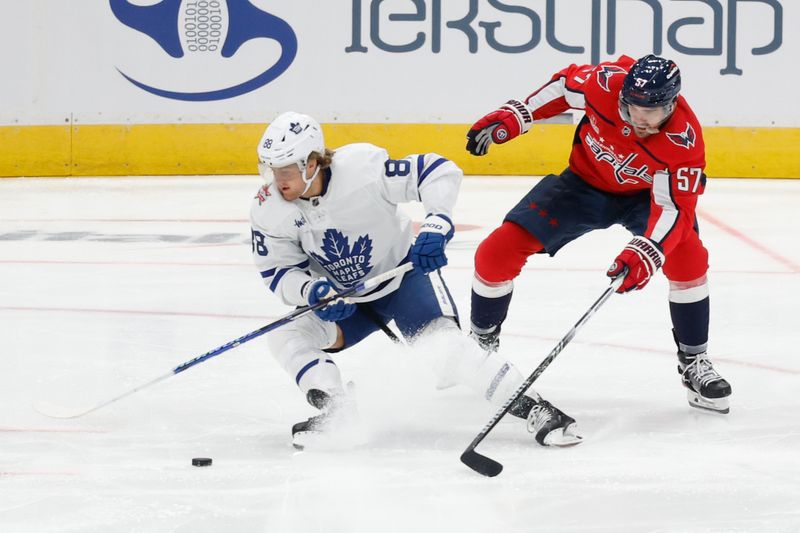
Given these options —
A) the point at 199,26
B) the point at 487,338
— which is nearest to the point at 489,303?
the point at 487,338

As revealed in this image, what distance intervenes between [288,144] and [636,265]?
80cm

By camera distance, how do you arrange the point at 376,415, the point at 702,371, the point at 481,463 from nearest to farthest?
the point at 481,463 < the point at 376,415 < the point at 702,371

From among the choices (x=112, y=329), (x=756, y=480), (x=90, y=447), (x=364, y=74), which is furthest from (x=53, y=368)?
(x=364, y=74)

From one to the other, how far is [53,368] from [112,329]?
1.58 ft

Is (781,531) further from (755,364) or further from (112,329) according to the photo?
(112,329)

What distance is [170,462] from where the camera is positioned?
2543mm

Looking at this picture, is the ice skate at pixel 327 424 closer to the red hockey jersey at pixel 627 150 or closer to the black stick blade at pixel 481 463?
the black stick blade at pixel 481 463

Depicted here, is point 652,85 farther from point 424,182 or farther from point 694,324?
point 694,324

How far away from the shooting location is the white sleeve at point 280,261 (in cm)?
281

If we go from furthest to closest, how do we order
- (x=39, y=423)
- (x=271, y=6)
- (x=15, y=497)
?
(x=271, y=6)
(x=39, y=423)
(x=15, y=497)

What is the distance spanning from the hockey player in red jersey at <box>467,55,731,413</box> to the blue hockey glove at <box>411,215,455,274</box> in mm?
394

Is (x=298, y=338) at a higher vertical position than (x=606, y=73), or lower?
lower

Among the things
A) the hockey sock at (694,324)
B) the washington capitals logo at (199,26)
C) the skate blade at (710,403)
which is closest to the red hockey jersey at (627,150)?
the hockey sock at (694,324)

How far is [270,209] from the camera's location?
280 centimetres
